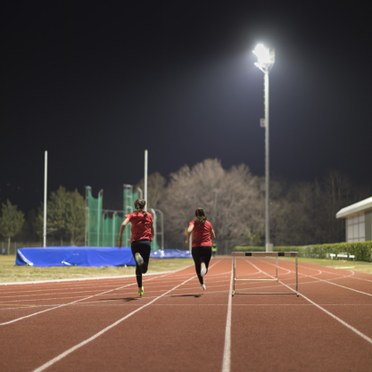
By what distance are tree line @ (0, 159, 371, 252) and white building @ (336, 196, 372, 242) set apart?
18976 mm

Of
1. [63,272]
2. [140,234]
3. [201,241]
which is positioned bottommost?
[63,272]

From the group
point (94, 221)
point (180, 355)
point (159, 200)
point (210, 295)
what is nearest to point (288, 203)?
point (159, 200)

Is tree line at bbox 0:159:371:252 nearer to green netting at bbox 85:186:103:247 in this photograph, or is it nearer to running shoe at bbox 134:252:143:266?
green netting at bbox 85:186:103:247

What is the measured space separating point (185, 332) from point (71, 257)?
21428 mm

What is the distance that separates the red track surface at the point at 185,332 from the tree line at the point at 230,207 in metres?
59.5

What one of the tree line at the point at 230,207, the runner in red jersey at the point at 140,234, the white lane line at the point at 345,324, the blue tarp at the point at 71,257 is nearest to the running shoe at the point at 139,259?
the runner in red jersey at the point at 140,234

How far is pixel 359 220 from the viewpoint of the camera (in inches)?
1922

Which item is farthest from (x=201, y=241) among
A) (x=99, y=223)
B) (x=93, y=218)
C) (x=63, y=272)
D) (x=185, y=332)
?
(x=93, y=218)

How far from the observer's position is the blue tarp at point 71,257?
2786 centimetres

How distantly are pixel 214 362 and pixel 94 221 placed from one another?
131 feet

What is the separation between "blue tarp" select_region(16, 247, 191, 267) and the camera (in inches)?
1097

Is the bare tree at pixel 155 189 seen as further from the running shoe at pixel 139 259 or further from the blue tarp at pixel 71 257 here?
the running shoe at pixel 139 259

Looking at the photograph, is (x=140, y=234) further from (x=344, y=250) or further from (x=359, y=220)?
(x=359, y=220)

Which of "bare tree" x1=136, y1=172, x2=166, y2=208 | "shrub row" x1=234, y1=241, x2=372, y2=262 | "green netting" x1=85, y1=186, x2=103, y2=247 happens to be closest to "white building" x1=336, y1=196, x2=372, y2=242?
"shrub row" x1=234, y1=241, x2=372, y2=262
